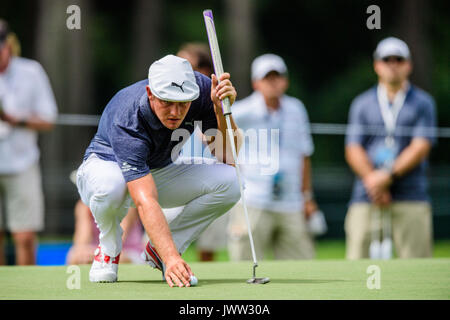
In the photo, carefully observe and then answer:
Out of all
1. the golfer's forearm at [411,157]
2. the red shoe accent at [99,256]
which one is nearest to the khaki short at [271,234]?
the golfer's forearm at [411,157]

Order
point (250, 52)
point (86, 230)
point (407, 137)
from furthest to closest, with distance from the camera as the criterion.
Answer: point (250, 52)
point (407, 137)
point (86, 230)

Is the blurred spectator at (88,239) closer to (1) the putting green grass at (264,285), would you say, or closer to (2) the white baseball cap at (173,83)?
(1) the putting green grass at (264,285)

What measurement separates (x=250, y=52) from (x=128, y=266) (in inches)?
586

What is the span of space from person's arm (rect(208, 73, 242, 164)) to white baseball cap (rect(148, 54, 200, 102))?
0.83 ft

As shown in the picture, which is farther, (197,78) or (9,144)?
(9,144)

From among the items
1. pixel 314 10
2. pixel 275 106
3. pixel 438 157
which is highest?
pixel 314 10

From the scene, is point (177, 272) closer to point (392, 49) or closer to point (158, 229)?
point (158, 229)

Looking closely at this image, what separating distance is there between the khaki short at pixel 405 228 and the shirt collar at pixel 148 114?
3.35m

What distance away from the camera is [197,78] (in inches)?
210

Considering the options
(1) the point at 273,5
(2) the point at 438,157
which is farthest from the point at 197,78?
(1) the point at 273,5

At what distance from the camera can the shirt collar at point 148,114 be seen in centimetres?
500

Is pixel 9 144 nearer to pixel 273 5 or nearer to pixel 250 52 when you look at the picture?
pixel 250 52

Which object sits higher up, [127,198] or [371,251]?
[127,198]

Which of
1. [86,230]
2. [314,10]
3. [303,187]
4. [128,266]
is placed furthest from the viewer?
[314,10]
